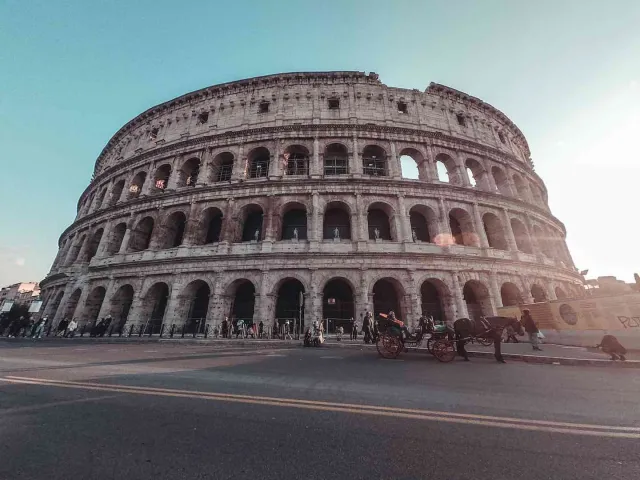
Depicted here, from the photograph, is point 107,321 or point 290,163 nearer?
point 107,321

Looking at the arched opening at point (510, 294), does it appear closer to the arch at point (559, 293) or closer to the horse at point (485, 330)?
the arch at point (559, 293)

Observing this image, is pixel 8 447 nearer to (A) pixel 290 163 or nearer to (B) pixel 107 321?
(B) pixel 107 321

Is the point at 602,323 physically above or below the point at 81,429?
above

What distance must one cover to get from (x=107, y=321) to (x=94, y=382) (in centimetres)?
1497

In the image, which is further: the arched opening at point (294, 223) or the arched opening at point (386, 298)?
the arched opening at point (294, 223)

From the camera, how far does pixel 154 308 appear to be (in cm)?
1750

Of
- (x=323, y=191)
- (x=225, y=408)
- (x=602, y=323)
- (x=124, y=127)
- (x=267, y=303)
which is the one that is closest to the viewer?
(x=225, y=408)

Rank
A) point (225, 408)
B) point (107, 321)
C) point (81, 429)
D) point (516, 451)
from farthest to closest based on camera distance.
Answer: point (107, 321), point (225, 408), point (81, 429), point (516, 451)

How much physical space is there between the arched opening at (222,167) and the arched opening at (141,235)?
6204mm

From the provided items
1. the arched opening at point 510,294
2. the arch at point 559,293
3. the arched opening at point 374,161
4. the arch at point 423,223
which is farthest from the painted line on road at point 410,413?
the arch at point 559,293

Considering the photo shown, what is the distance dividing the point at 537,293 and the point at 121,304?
29.4m

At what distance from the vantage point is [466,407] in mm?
3617

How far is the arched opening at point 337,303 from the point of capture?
15766 millimetres

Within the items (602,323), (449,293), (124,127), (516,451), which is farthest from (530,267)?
(124,127)
